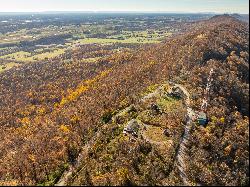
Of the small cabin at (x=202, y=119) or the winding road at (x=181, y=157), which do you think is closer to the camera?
the winding road at (x=181, y=157)

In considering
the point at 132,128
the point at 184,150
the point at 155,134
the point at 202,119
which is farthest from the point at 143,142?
the point at 202,119

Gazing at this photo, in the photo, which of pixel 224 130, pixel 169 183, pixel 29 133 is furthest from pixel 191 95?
pixel 29 133

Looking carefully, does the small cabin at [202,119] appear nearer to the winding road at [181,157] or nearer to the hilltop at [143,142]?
the hilltop at [143,142]

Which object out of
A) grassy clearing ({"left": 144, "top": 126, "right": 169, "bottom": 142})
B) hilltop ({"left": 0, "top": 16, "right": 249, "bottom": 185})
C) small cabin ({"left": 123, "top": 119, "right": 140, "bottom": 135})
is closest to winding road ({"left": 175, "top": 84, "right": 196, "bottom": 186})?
hilltop ({"left": 0, "top": 16, "right": 249, "bottom": 185})

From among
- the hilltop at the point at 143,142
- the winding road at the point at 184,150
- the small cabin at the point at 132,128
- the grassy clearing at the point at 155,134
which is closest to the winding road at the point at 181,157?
the winding road at the point at 184,150

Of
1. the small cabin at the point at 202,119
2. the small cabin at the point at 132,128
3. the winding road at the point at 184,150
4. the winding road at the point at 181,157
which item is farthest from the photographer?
the small cabin at the point at 202,119

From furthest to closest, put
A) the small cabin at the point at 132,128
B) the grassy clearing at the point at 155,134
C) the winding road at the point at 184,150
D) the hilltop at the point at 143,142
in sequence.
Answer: the small cabin at the point at 132,128
the grassy clearing at the point at 155,134
the hilltop at the point at 143,142
the winding road at the point at 184,150

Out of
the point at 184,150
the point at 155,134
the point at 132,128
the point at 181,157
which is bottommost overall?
the point at 155,134

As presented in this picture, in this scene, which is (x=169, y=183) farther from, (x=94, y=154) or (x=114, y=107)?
(x=114, y=107)

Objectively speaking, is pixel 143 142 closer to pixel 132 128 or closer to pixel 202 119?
pixel 132 128

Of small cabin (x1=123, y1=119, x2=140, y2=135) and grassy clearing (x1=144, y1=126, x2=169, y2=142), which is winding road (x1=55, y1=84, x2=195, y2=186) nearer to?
grassy clearing (x1=144, y1=126, x2=169, y2=142)

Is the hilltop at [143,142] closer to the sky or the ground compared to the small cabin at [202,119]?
closer to the ground
